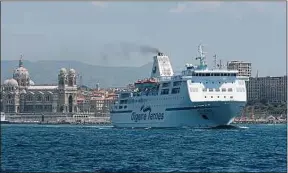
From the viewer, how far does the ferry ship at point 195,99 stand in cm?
8950

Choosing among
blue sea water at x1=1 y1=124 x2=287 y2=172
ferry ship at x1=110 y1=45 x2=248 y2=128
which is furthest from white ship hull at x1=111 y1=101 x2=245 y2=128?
blue sea water at x1=1 y1=124 x2=287 y2=172

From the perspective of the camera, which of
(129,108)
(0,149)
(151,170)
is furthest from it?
(129,108)

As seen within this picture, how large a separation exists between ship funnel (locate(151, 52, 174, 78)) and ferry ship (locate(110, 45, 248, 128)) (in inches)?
324

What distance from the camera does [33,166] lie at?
4147 centimetres

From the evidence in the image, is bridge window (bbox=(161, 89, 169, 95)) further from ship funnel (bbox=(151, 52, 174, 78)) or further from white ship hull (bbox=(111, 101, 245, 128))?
ship funnel (bbox=(151, 52, 174, 78))

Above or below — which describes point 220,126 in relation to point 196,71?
below

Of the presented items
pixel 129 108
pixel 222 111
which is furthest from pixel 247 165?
pixel 129 108

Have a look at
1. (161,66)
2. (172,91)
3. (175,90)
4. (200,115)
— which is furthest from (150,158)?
(161,66)

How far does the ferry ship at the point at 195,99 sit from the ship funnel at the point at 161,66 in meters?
8.24

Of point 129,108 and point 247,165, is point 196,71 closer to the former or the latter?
point 129,108

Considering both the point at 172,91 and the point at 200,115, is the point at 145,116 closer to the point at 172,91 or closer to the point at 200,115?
the point at 172,91

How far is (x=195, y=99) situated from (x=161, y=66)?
22.3 m

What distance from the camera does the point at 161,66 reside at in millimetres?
111500

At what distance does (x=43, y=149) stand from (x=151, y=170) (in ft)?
56.6
